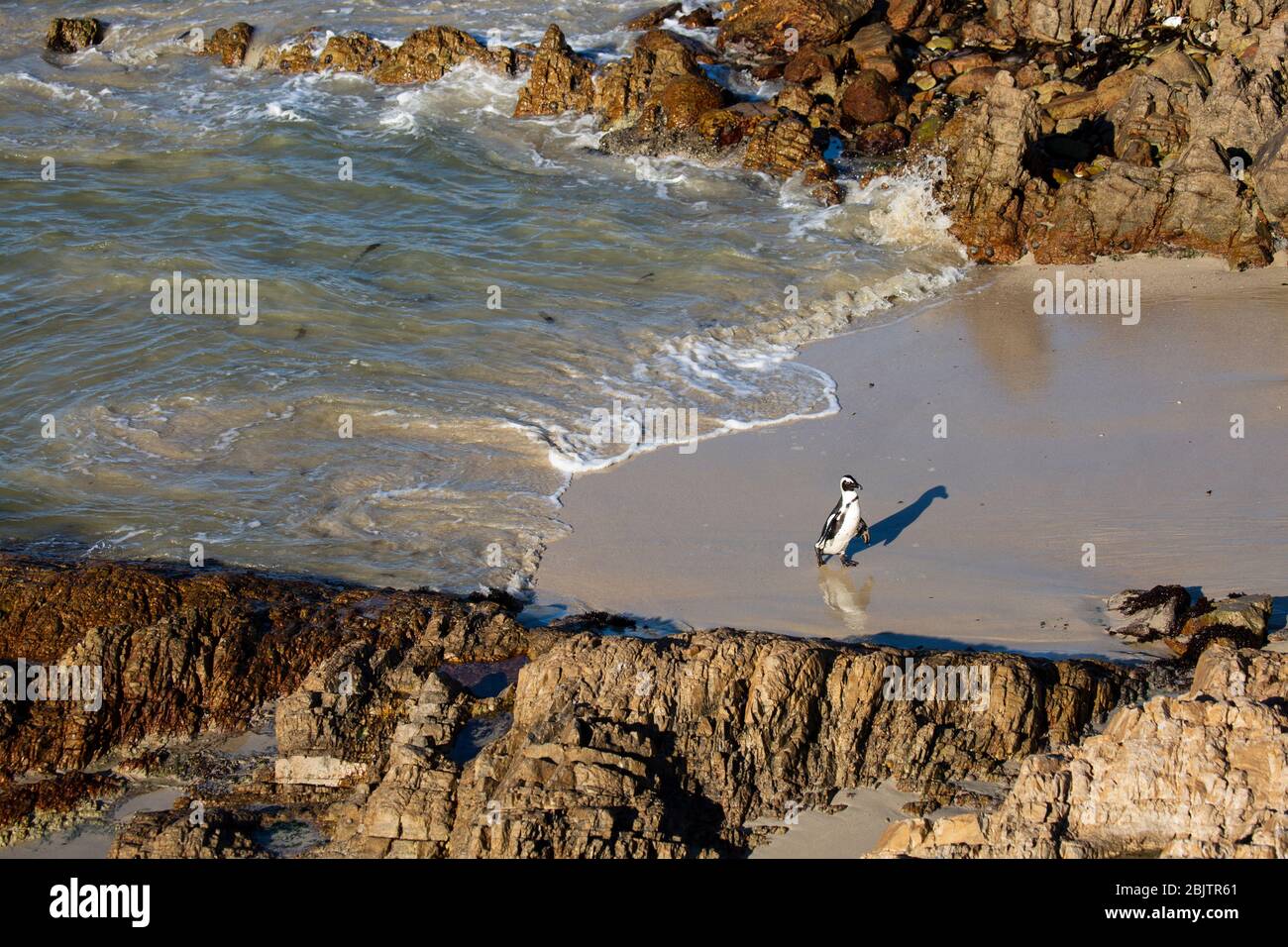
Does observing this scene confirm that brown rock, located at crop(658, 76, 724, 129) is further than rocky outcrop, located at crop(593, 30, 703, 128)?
No

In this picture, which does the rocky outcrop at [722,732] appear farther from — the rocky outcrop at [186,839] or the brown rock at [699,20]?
the brown rock at [699,20]

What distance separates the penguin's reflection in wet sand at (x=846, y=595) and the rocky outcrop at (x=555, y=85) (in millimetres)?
14893

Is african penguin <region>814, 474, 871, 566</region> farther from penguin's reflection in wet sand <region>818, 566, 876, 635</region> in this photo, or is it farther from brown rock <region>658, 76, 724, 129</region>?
brown rock <region>658, 76, 724, 129</region>

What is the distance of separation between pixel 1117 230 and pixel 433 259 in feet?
31.7

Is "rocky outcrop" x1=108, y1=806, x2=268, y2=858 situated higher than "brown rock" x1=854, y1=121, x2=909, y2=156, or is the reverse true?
"brown rock" x1=854, y1=121, x2=909, y2=156

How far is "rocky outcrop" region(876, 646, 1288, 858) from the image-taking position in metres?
6.29

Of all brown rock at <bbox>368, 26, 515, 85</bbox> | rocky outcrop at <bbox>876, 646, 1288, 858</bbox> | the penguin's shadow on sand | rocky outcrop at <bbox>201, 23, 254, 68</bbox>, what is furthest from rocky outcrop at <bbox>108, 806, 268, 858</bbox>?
rocky outcrop at <bbox>201, 23, 254, 68</bbox>

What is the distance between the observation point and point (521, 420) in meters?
13.8

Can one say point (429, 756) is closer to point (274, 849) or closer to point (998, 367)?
point (274, 849)

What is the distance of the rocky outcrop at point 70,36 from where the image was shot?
2616 centimetres

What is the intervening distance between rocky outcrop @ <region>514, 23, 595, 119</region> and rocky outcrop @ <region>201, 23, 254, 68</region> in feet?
21.1

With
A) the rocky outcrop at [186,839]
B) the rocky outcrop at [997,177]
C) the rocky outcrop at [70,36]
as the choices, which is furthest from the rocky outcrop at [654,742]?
the rocky outcrop at [70,36]

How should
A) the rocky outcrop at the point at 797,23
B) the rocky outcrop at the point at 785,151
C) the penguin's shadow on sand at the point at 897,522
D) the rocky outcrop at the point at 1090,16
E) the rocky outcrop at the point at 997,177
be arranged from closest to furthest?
the penguin's shadow on sand at the point at 897,522 → the rocky outcrop at the point at 997,177 → the rocky outcrop at the point at 785,151 → the rocky outcrop at the point at 1090,16 → the rocky outcrop at the point at 797,23

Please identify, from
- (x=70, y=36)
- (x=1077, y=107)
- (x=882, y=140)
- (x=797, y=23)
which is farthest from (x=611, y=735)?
(x=70, y=36)
